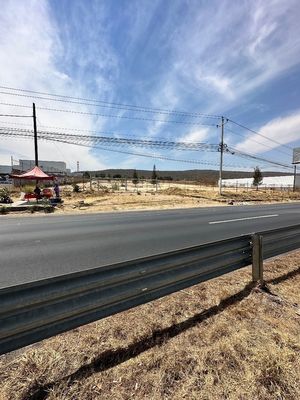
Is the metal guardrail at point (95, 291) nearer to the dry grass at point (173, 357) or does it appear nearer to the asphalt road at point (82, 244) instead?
the dry grass at point (173, 357)

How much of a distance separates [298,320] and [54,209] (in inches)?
719

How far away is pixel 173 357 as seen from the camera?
2.66m

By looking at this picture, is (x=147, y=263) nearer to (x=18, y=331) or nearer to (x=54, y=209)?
(x=18, y=331)

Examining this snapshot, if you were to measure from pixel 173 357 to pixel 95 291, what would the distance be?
39.5 inches

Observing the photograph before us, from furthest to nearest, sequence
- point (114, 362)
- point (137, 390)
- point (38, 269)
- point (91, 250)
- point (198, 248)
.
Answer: point (91, 250) → point (38, 269) → point (198, 248) → point (114, 362) → point (137, 390)

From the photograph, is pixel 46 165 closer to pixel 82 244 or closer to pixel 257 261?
pixel 82 244

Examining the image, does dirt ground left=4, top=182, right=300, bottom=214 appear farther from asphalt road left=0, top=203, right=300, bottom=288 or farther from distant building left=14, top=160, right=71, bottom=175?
distant building left=14, top=160, right=71, bottom=175

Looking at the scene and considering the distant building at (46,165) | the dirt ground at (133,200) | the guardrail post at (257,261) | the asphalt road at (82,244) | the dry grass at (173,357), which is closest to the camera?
the dry grass at (173,357)

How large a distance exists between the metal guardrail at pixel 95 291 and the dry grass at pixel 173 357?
0.36m

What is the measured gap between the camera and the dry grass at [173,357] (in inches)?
87.7

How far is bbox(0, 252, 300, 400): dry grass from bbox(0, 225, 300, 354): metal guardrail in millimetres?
356

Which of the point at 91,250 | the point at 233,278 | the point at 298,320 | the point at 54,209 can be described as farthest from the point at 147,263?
the point at 54,209

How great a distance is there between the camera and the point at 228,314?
140 inches

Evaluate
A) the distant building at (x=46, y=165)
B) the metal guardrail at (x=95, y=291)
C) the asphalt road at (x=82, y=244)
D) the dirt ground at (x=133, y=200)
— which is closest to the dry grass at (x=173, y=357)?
the metal guardrail at (x=95, y=291)
